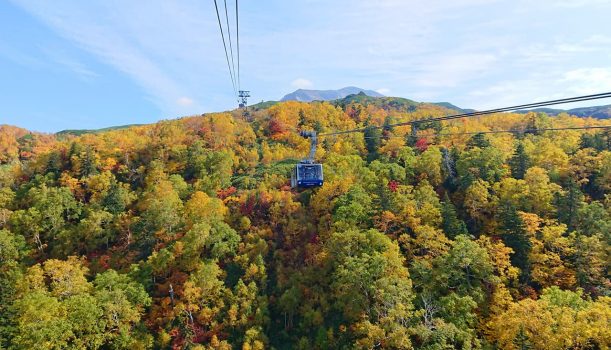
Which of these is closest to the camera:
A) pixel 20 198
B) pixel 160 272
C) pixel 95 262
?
pixel 160 272

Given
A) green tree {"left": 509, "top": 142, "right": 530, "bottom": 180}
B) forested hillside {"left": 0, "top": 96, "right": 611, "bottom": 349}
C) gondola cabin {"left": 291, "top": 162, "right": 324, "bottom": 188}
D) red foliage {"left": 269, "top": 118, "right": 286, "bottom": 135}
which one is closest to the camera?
gondola cabin {"left": 291, "top": 162, "right": 324, "bottom": 188}

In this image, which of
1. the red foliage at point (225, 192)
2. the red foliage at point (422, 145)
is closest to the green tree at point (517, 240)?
the red foliage at point (422, 145)

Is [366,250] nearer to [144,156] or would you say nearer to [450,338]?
[450,338]

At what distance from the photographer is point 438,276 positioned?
34.2 metres

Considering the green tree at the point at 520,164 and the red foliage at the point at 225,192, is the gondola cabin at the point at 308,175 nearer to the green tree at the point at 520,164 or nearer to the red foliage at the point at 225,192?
the red foliage at the point at 225,192

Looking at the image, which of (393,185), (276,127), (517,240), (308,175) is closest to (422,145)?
(393,185)

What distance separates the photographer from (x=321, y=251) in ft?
141

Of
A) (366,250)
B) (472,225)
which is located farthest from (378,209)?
(472,225)

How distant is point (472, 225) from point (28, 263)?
55141 mm

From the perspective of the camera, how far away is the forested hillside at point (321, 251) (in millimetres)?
31328

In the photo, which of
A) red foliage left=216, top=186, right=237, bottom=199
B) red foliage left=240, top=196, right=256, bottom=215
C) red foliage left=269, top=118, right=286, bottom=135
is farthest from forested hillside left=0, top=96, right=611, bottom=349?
red foliage left=269, top=118, right=286, bottom=135

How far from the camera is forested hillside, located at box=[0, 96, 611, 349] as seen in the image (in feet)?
103

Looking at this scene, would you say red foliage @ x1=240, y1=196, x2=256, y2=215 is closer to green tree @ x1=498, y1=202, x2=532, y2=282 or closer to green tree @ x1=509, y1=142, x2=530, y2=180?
green tree @ x1=498, y1=202, x2=532, y2=282

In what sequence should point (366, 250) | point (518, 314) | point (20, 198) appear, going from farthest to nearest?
point (20, 198)
point (366, 250)
point (518, 314)
